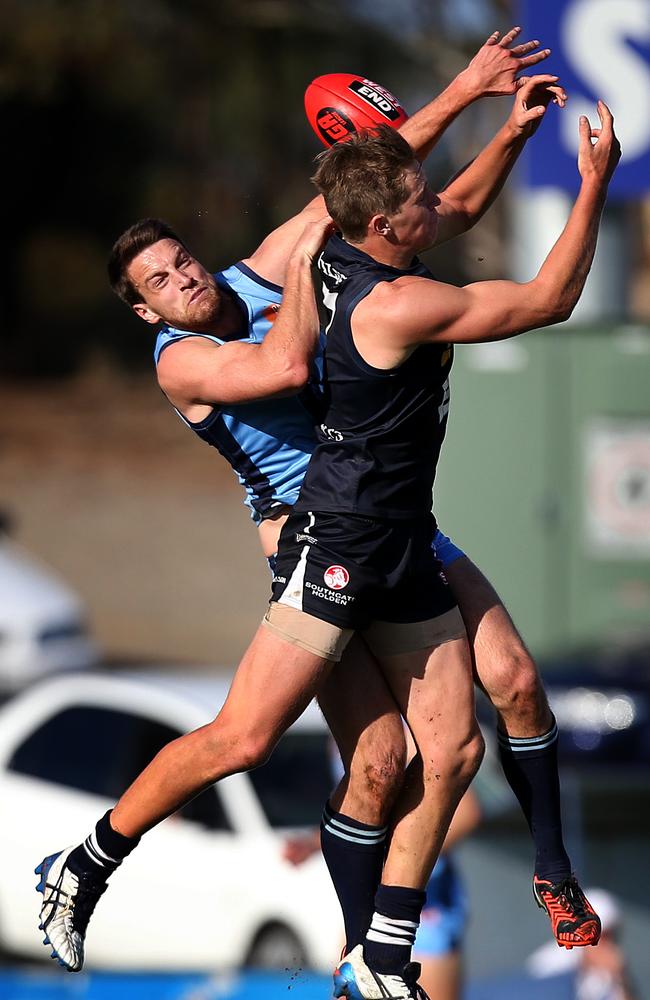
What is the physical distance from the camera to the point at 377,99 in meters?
4.57

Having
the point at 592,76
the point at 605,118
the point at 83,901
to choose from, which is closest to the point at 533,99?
the point at 605,118

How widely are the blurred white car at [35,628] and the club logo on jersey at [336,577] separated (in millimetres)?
10025

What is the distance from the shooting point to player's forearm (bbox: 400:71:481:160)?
14.8ft

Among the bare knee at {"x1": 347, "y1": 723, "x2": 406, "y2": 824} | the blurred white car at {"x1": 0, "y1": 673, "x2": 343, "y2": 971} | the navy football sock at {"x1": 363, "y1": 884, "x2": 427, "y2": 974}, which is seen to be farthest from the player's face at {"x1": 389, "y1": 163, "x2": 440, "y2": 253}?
the blurred white car at {"x1": 0, "y1": 673, "x2": 343, "y2": 971}

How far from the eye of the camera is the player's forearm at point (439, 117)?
452cm

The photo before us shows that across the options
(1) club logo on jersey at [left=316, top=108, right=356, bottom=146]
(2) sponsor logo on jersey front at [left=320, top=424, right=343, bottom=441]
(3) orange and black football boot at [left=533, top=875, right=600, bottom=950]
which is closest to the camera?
(2) sponsor logo on jersey front at [left=320, top=424, right=343, bottom=441]

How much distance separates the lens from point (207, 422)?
438 cm

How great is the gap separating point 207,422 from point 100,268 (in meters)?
24.5

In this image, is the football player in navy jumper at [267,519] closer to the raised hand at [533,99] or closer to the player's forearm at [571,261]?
the raised hand at [533,99]

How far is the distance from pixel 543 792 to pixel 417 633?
562 mm

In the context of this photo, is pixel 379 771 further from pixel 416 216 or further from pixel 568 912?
pixel 416 216

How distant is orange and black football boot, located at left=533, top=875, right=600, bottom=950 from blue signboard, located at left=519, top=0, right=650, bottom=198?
15.0 ft

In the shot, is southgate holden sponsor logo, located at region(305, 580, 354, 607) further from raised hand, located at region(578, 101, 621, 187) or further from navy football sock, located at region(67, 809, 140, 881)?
raised hand, located at region(578, 101, 621, 187)

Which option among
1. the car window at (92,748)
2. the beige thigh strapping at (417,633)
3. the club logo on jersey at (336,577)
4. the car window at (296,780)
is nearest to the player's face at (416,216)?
the club logo on jersey at (336,577)
